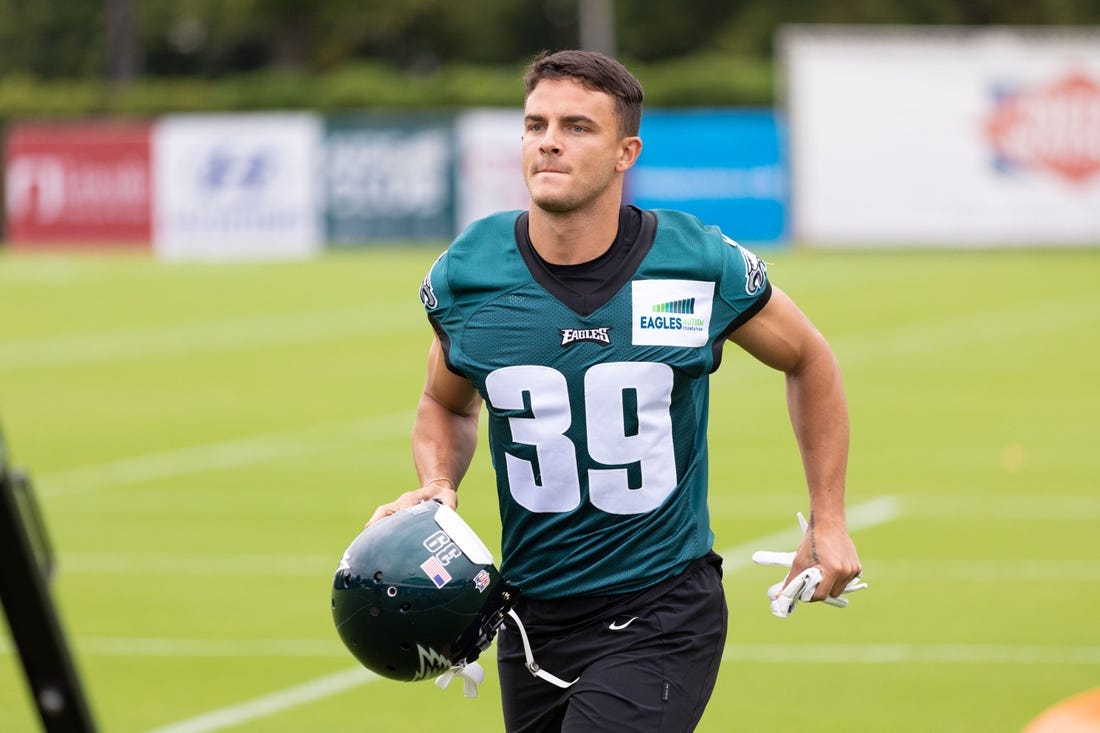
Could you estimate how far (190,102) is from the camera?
50.1 metres

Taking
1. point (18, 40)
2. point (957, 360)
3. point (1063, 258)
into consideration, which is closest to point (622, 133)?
point (957, 360)

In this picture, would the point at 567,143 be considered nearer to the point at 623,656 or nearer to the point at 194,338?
the point at 623,656

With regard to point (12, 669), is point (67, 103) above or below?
below

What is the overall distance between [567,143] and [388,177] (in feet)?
116

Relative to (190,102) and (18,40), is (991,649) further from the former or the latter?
(18,40)

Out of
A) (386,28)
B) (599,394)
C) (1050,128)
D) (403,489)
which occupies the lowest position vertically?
(386,28)

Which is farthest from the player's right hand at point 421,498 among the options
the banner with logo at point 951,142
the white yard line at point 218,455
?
A: the banner with logo at point 951,142

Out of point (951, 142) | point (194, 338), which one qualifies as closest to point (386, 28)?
point (951, 142)

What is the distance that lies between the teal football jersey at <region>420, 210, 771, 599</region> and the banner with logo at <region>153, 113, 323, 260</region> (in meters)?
34.4

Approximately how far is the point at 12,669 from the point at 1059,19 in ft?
202

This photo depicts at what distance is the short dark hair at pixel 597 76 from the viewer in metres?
5.15

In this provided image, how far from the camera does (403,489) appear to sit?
13812 mm

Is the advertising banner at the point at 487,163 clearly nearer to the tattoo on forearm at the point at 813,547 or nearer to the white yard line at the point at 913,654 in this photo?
the white yard line at the point at 913,654

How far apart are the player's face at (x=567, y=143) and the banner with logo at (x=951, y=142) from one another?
110 ft
